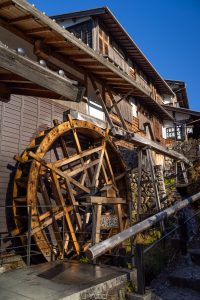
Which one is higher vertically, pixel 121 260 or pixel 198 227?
→ pixel 198 227

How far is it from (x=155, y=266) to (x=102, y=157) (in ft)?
15.2

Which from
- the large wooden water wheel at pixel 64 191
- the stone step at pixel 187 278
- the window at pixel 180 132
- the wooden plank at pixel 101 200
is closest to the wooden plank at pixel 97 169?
the large wooden water wheel at pixel 64 191

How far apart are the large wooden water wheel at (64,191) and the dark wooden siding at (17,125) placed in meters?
0.27

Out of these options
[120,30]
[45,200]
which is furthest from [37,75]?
[120,30]

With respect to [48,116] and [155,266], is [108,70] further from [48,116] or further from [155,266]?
[155,266]

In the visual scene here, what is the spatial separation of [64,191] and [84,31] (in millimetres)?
9245

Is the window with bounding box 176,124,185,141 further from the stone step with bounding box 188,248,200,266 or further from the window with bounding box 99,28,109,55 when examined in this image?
the stone step with bounding box 188,248,200,266

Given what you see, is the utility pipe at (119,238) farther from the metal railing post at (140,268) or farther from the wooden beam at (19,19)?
the wooden beam at (19,19)

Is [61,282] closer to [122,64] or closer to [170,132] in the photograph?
[122,64]

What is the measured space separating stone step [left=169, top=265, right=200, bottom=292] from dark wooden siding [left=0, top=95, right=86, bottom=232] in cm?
411

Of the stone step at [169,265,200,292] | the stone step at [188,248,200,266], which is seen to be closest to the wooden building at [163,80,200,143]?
the stone step at [188,248,200,266]

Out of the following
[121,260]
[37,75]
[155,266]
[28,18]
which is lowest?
[121,260]

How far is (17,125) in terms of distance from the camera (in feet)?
23.3

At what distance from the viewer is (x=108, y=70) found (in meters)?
7.78
